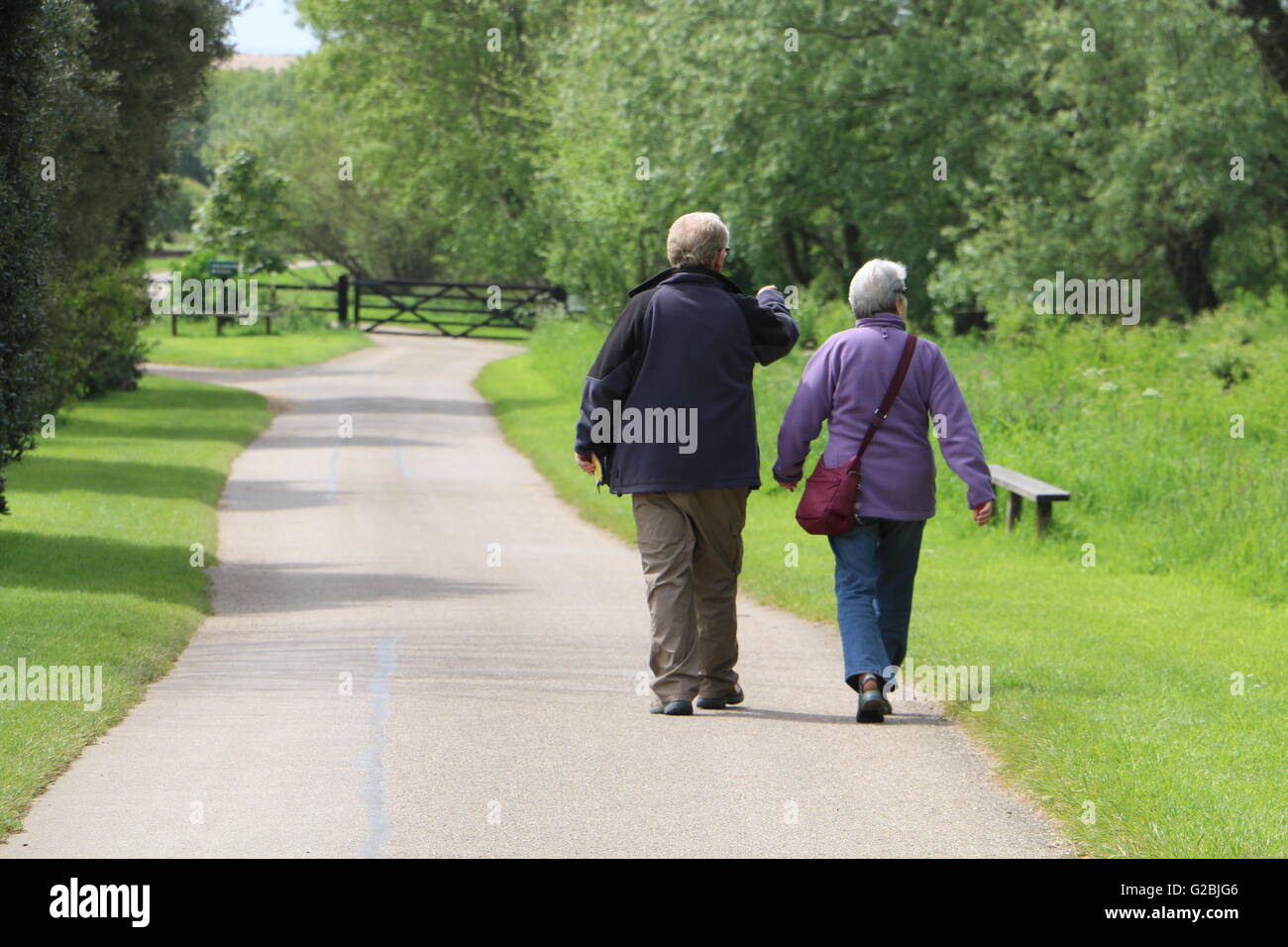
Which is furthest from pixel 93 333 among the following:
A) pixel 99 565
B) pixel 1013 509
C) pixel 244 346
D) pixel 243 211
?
pixel 243 211

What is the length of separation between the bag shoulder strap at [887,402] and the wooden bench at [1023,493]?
266 inches

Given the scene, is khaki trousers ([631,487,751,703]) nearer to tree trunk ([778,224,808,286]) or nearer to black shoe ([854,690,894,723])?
black shoe ([854,690,894,723])

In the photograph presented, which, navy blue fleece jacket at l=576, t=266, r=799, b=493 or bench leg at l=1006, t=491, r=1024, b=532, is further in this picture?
bench leg at l=1006, t=491, r=1024, b=532

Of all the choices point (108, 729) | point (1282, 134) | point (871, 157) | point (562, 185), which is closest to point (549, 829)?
point (108, 729)

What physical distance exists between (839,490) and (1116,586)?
221 inches

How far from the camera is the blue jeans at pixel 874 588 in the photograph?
805cm

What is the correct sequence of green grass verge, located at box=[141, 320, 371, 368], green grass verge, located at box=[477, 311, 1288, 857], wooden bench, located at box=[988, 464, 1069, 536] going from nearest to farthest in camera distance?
green grass verge, located at box=[477, 311, 1288, 857] → wooden bench, located at box=[988, 464, 1069, 536] → green grass verge, located at box=[141, 320, 371, 368]

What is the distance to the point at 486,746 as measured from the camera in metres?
7.50

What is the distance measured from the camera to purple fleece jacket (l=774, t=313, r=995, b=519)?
26.3 feet

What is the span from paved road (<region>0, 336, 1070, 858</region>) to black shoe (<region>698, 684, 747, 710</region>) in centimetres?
9

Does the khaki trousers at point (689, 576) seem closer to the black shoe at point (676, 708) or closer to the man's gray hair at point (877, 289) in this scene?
the black shoe at point (676, 708)

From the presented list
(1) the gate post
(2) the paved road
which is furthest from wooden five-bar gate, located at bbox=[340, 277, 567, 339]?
(2) the paved road

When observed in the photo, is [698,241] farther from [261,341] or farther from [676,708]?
[261,341]

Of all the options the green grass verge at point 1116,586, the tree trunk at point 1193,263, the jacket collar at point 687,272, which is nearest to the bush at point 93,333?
the green grass verge at point 1116,586
